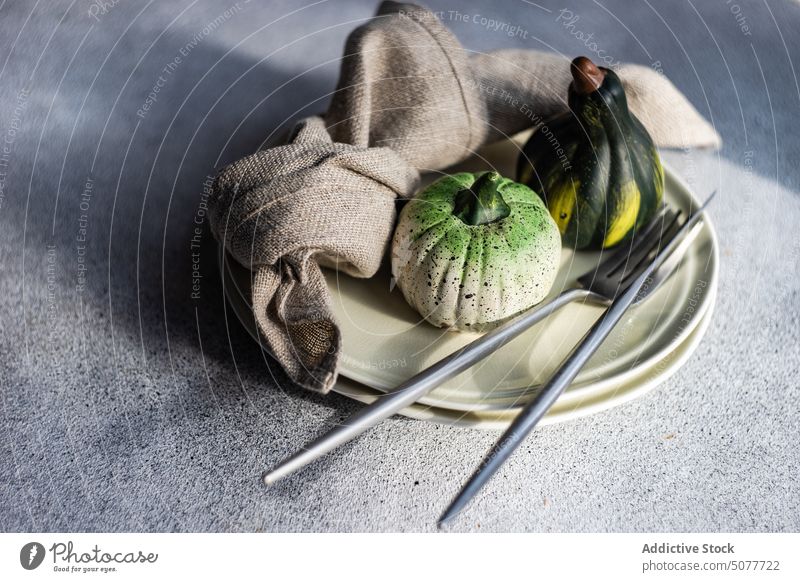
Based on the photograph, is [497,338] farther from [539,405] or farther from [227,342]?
[227,342]

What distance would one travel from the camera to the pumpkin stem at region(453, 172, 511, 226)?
406mm

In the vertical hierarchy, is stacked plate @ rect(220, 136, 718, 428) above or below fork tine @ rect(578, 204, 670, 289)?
below

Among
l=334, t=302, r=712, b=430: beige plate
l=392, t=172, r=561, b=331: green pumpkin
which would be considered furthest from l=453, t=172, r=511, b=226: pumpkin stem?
l=334, t=302, r=712, b=430: beige plate

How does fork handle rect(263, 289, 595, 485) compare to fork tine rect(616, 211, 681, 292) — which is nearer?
fork handle rect(263, 289, 595, 485)

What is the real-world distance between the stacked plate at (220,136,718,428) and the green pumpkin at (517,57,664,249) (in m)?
0.03

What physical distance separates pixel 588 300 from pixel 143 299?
0.28 metres

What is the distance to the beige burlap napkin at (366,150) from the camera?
405 mm

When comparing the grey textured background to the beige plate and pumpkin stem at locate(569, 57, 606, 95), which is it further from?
pumpkin stem at locate(569, 57, 606, 95)

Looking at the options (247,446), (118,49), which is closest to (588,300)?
(247,446)

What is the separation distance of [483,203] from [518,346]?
9 cm

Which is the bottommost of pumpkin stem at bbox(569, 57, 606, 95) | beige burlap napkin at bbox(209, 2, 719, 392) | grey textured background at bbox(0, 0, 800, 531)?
grey textured background at bbox(0, 0, 800, 531)

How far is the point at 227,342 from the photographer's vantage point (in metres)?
0.45

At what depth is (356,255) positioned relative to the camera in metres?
0.42

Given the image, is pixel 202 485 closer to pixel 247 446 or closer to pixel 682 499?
pixel 247 446
